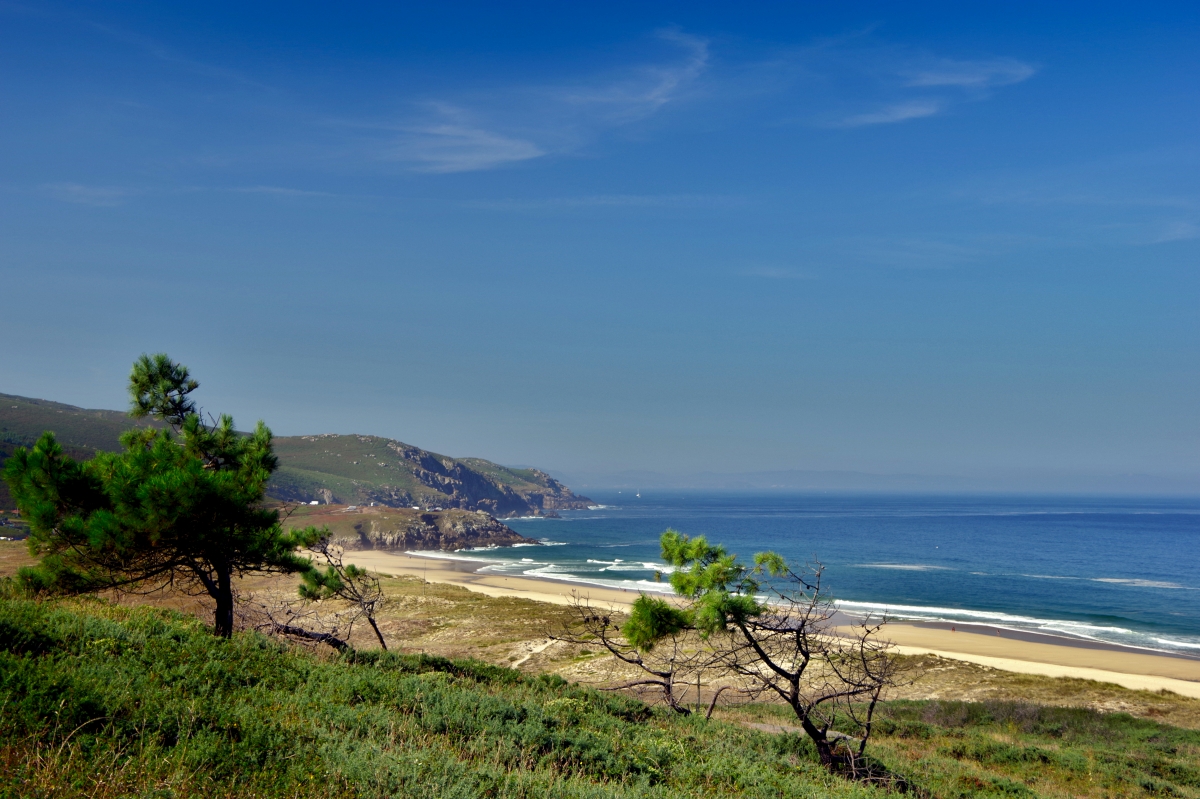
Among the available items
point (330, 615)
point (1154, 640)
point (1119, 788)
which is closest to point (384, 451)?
point (330, 615)

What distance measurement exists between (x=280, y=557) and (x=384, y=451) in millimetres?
183935

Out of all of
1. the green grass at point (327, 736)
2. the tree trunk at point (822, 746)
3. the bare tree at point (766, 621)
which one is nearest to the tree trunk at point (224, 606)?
the green grass at point (327, 736)

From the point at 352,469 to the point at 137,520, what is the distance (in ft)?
560

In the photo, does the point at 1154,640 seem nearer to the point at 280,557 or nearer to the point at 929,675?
the point at 929,675

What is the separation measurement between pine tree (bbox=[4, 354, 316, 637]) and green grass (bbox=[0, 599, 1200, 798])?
80 cm

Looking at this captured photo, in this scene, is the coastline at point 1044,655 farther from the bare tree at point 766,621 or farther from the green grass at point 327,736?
the green grass at point 327,736

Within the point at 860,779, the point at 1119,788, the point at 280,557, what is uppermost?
the point at 280,557

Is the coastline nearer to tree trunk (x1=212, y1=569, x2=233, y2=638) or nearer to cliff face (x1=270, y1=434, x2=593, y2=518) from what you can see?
tree trunk (x1=212, y1=569, x2=233, y2=638)

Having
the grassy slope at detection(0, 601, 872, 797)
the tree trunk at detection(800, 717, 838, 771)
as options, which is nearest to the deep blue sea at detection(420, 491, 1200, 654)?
the tree trunk at detection(800, 717, 838, 771)

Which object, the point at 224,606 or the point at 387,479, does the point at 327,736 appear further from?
the point at 387,479

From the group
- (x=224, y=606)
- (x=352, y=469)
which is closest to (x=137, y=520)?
(x=224, y=606)

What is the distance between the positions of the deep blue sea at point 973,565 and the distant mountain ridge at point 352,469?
36.6 metres

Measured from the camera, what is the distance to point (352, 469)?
17138 cm

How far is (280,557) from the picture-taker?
13.0m
